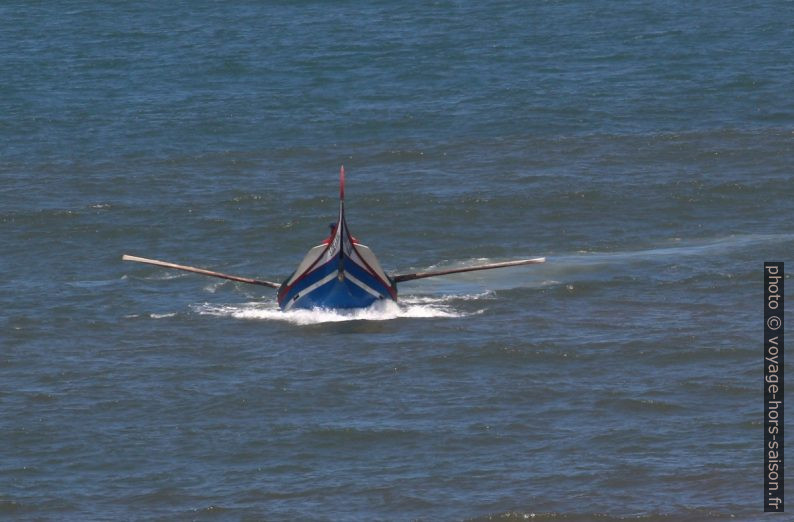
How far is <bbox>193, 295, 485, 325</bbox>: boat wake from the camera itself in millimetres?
58438

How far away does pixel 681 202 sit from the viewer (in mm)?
72625

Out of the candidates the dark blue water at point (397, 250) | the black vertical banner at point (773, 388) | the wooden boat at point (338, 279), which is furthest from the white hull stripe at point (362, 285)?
the black vertical banner at point (773, 388)

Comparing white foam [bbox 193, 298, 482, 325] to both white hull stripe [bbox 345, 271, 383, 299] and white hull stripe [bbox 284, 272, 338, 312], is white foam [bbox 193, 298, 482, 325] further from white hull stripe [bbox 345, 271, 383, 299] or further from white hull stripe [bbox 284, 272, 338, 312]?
white hull stripe [bbox 284, 272, 338, 312]

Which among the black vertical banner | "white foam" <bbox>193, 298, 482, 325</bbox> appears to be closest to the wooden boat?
"white foam" <bbox>193, 298, 482, 325</bbox>

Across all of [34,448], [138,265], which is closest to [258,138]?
[138,265]

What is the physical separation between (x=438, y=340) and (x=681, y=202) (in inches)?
802

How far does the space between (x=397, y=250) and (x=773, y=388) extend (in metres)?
20.8

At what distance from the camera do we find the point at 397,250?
67.1 metres

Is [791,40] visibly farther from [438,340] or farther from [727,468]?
[727,468]

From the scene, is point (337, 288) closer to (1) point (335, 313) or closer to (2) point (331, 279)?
(2) point (331, 279)

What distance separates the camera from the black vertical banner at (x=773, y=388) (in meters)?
41.4

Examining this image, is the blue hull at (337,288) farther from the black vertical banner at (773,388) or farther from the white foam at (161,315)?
the black vertical banner at (773,388)

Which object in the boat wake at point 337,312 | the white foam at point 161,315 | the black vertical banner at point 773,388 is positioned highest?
the black vertical banner at point 773,388

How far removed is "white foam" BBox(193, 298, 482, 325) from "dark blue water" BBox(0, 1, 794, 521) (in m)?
0.13
